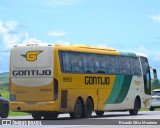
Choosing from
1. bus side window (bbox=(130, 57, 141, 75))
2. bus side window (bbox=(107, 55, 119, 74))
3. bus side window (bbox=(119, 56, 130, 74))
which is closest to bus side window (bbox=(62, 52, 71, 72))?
bus side window (bbox=(107, 55, 119, 74))

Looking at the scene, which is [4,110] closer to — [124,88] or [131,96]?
[124,88]

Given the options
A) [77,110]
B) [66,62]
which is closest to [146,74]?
[77,110]

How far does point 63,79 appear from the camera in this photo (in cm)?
3130

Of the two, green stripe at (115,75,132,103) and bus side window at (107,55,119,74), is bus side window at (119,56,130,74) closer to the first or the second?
green stripe at (115,75,132,103)

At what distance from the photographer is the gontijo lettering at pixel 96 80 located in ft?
110

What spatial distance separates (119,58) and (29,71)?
7.26 metres

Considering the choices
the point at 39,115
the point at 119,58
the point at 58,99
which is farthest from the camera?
the point at 119,58

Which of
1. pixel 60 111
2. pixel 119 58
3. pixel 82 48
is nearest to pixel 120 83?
pixel 119 58

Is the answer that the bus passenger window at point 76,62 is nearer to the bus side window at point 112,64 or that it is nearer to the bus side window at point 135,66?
the bus side window at point 112,64

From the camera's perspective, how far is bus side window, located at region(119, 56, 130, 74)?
37.1m

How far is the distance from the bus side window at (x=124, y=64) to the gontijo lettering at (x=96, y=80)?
1.77 m

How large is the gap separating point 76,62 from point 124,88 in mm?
6075

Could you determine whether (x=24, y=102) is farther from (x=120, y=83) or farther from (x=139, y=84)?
(x=139, y=84)

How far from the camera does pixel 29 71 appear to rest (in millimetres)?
31328
